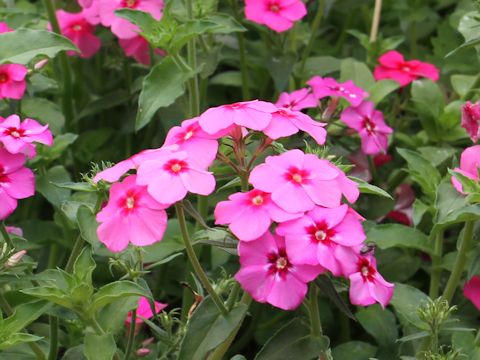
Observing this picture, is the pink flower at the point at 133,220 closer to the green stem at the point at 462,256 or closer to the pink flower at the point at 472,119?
the green stem at the point at 462,256

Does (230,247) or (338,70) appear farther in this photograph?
(338,70)

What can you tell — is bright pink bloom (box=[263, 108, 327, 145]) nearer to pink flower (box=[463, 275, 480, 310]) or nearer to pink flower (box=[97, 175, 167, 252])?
pink flower (box=[97, 175, 167, 252])

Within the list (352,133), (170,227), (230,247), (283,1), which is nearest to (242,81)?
(283,1)

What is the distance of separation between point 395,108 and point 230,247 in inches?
41.2

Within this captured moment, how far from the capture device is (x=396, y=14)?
2611 millimetres

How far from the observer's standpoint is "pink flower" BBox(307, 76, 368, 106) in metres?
1.91

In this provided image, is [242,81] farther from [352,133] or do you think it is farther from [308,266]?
[308,266]

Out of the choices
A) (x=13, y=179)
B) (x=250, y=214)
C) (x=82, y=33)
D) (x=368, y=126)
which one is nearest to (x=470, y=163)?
(x=368, y=126)

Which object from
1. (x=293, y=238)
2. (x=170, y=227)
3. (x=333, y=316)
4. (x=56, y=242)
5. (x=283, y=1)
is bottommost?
(x=333, y=316)

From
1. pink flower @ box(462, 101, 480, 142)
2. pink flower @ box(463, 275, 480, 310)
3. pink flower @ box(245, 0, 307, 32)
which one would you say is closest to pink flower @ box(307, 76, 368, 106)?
pink flower @ box(245, 0, 307, 32)

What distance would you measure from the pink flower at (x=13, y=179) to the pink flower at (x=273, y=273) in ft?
1.40

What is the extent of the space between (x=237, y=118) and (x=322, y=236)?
199 millimetres

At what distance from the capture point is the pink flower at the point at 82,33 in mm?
2219

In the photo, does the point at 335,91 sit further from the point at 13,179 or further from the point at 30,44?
the point at 13,179
